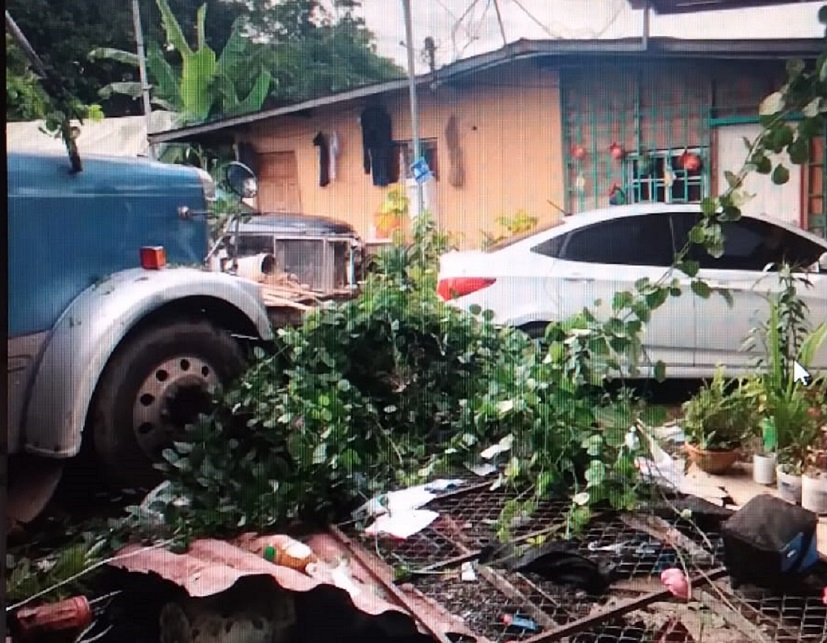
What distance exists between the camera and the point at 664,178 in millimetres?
1576

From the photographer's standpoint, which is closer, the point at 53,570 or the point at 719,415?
the point at 53,570

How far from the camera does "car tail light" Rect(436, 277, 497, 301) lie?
1642 millimetres

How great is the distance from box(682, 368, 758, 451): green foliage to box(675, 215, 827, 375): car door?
1.4 inches

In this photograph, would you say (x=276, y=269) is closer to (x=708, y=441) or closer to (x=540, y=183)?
(x=540, y=183)

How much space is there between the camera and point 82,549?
4.97 feet

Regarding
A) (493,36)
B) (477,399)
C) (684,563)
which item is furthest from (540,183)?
(684,563)

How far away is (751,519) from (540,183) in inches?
26.4

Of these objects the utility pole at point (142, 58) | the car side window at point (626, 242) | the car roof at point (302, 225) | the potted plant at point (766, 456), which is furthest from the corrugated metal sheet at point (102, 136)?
the potted plant at point (766, 456)

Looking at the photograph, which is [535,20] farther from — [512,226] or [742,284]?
[742,284]

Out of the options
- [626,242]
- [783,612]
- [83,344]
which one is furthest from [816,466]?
[83,344]

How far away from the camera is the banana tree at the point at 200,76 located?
5.00 ft

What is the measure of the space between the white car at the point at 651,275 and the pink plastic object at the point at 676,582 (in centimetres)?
34

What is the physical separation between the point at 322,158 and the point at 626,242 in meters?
0.55

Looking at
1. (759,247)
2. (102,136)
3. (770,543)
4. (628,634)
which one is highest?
(102,136)
